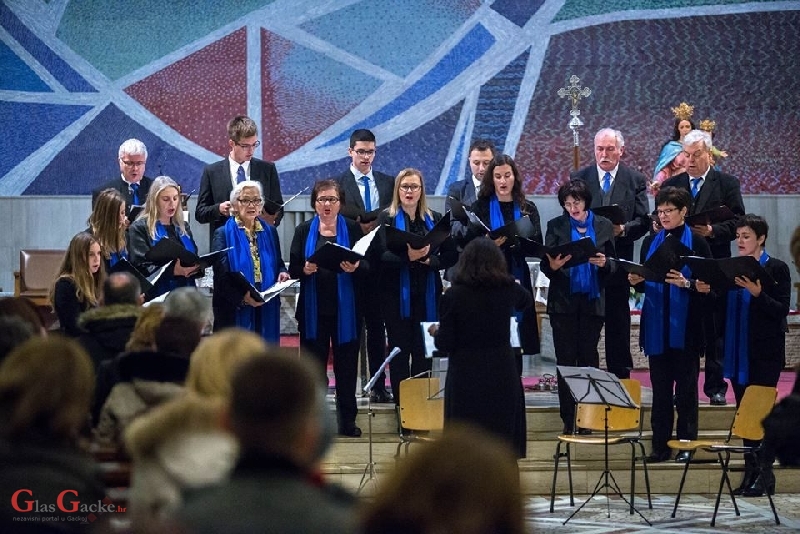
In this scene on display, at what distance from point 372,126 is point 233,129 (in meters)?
4.15

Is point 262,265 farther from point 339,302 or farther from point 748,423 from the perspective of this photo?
point 748,423

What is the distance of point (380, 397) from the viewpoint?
7.88 meters

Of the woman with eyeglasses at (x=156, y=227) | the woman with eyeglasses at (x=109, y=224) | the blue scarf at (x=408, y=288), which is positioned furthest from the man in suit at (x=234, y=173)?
the blue scarf at (x=408, y=288)

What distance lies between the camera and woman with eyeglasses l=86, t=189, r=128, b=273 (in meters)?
7.10

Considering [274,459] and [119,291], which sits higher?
[119,291]

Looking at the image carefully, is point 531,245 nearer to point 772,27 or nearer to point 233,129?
point 233,129

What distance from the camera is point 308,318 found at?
291 inches

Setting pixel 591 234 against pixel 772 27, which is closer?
pixel 591 234

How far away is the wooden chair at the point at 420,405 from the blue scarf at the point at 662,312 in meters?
1.34

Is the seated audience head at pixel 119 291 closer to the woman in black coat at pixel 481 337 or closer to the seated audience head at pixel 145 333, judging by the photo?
the seated audience head at pixel 145 333

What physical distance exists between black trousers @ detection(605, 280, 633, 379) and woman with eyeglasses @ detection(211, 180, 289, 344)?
1978 mm

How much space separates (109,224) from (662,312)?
3.22 metres

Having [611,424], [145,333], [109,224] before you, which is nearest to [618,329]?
[611,424]

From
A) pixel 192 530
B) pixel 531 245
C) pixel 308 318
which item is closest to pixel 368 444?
pixel 308 318
